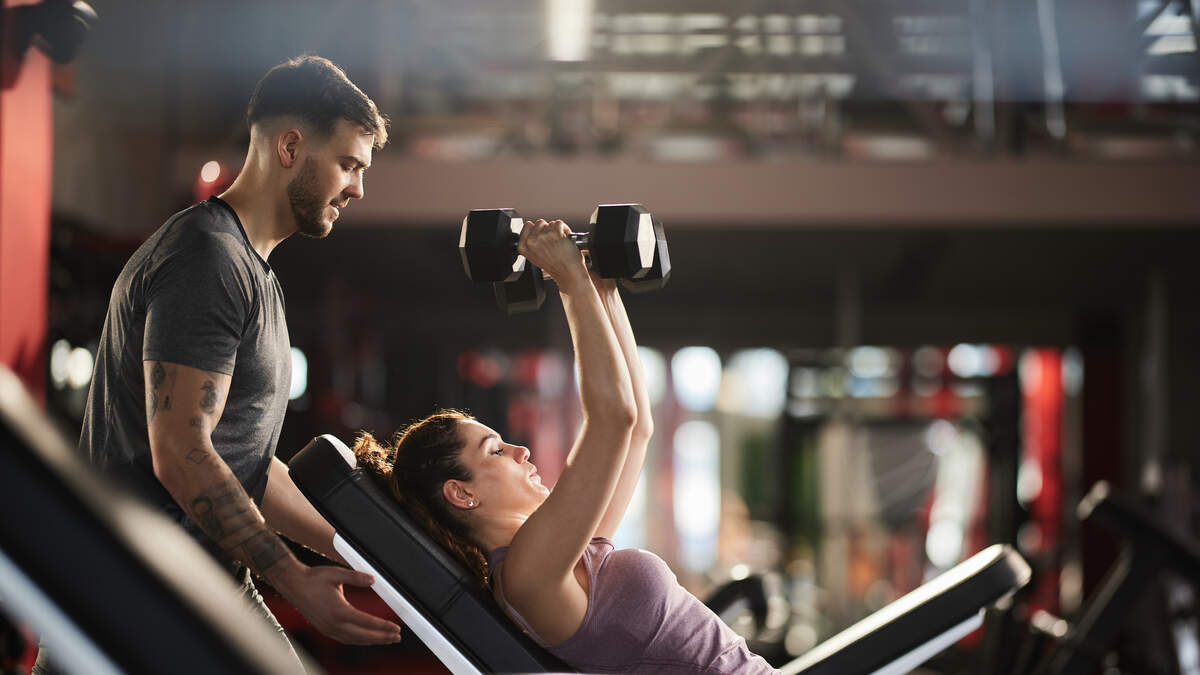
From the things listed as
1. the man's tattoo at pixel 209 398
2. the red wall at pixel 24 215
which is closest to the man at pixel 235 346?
the man's tattoo at pixel 209 398

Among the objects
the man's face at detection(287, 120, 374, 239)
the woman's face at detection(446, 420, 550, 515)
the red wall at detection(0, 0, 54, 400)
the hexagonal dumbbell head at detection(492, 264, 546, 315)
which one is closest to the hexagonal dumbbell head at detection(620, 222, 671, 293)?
the hexagonal dumbbell head at detection(492, 264, 546, 315)

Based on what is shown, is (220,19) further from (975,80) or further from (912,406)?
(912,406)

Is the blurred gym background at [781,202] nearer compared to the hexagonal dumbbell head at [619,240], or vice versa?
the hexagonal dumbbell head at [619,240]

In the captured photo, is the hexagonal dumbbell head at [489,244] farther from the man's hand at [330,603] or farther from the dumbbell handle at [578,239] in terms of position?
the man's hand at [330,603]

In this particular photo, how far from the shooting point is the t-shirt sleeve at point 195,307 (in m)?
1.06

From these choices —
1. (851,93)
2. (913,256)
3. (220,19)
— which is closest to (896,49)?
(851,93)

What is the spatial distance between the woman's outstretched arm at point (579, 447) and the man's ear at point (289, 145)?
0.28 m

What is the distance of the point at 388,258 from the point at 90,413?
4814mm

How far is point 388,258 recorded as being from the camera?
5.91 metres

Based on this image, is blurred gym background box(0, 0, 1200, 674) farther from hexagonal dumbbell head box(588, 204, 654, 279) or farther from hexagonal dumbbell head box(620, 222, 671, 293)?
hexagonal dumbbell head box(588, 204, 654, 279)

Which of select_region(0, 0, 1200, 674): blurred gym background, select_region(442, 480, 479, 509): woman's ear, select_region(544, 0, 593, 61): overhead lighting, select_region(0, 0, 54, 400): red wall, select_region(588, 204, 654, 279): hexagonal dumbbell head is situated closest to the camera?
select_region(588, 204, 654, 279): hexagonal dumbbell head

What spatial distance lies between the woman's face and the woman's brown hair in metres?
0.01

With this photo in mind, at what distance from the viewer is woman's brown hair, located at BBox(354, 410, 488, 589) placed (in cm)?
125

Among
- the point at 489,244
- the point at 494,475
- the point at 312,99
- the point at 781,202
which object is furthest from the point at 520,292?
the point at 781,202
